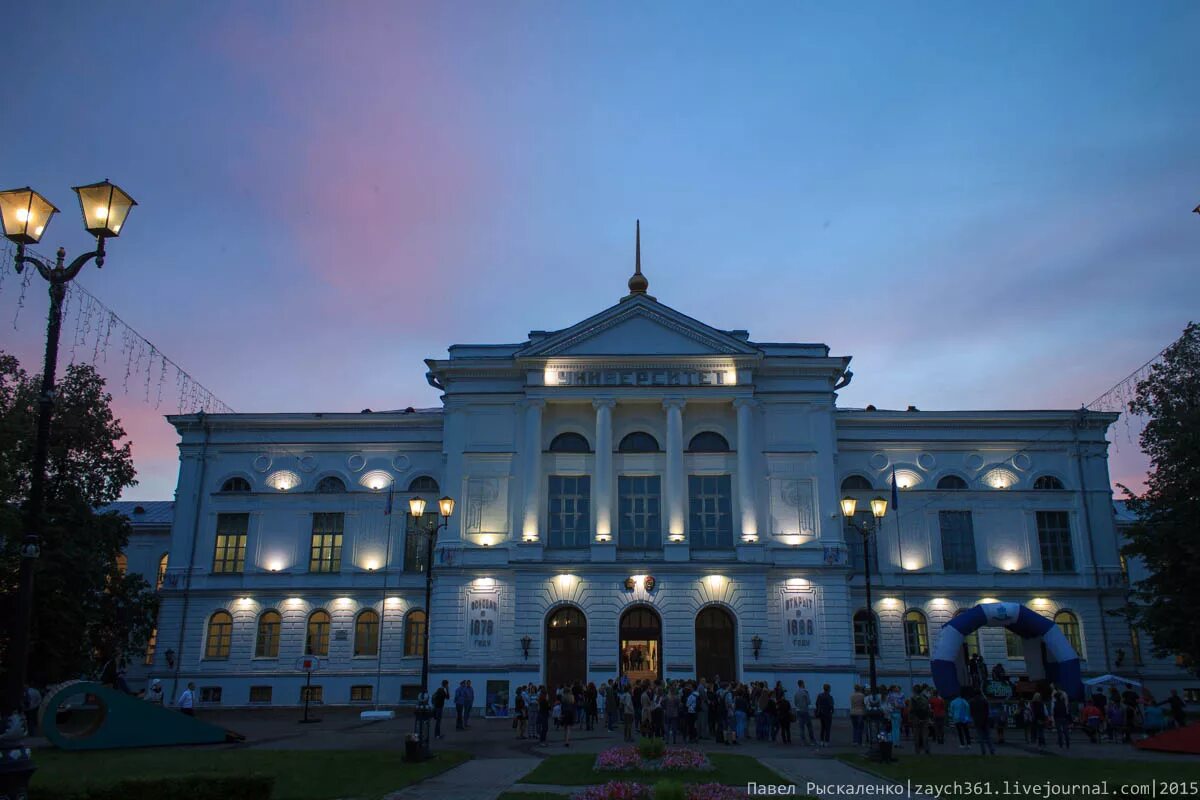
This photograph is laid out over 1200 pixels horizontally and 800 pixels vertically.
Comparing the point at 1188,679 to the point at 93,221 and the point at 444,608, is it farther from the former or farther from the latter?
the point at 93,221

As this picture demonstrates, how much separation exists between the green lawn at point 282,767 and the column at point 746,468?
19336 mm

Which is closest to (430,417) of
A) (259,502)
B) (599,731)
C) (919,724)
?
(259,502)

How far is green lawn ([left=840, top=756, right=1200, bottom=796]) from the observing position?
17.8 metres

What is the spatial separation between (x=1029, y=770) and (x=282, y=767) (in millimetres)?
16060

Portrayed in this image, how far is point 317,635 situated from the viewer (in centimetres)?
4319

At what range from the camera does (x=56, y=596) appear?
3391cm

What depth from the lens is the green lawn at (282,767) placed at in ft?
54.7

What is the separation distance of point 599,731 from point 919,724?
11759 millimetres

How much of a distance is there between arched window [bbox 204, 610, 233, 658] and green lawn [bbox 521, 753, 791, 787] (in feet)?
89.2

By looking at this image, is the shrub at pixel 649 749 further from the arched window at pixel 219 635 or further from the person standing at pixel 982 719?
the arched window at pixel 219 635

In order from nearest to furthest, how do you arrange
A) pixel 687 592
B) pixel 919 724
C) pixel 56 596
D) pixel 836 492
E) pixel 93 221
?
pixel 93 221 → pixel 919 724 → pixel 56 596 → pixel 687 592 → pixel 836 492

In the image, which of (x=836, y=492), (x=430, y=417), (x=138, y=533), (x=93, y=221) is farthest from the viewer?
(x=138, y=533)

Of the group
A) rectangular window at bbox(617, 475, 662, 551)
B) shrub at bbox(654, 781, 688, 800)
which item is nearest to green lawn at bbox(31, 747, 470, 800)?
shrub at bbox(654, 781, 688, 800)

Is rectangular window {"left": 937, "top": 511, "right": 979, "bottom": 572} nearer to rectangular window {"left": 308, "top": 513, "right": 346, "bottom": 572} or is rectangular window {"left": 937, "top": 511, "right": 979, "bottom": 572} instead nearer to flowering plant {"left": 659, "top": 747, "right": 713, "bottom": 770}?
flowering plant {"left": 659, "top": 747, "right": 713, "bottom": 770}
